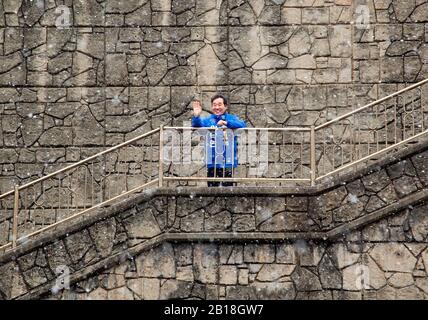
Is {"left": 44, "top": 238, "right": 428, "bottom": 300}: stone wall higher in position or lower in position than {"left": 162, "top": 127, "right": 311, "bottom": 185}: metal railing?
lower

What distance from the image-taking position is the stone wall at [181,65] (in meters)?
15.1

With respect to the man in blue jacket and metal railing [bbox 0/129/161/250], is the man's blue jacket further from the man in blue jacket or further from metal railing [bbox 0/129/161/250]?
metal railing [bbox 0/129/161/250]

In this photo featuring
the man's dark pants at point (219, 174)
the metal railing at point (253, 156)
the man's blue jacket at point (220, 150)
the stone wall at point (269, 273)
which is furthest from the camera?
the metal railing at point (253, 156)

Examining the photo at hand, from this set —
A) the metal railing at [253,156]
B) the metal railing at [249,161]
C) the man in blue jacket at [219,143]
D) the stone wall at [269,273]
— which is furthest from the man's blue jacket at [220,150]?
the metal railing at [249,161]

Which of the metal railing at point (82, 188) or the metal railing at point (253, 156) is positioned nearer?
the metal railing at point (253, 156)

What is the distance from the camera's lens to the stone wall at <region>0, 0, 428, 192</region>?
15.1m

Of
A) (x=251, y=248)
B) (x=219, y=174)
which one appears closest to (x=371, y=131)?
(x=219, y=174)

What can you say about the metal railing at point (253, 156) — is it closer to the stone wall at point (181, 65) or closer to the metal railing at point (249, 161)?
the metal railing at point (249, 161)

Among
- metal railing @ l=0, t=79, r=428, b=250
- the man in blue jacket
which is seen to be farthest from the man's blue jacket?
Result: metal railing @ l=0, t=79, r=428, b=250

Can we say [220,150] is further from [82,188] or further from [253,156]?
[82,188]

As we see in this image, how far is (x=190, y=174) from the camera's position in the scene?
592 inches

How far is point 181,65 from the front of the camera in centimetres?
1537
